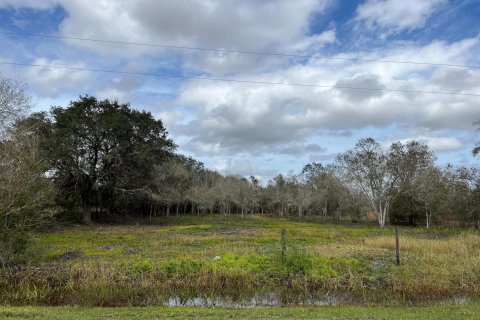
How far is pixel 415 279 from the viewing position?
17.2 metres

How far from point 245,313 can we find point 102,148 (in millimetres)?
44430

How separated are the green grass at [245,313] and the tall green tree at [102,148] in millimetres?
38054

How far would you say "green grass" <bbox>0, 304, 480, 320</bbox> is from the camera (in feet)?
35.5

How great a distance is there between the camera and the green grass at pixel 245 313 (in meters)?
10.8

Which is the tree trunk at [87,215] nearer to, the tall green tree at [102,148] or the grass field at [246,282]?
the tall green tree at [102,148]

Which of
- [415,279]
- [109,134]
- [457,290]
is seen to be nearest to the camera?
[457,290]

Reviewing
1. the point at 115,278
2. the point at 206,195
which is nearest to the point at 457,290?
the point at 115,278

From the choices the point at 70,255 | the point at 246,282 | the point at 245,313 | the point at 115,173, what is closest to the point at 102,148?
the point at 115,173

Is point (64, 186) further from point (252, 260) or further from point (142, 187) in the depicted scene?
point (252, 260)

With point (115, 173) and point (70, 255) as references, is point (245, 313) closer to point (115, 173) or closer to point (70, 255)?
point (70, 255)

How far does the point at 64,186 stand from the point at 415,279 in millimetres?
44749

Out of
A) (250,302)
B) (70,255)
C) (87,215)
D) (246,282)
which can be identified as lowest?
(250,302)

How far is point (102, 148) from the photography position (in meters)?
52.2

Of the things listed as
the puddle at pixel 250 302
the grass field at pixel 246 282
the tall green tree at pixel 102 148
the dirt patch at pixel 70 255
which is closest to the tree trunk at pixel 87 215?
the tall green tree at pixel 102 148
